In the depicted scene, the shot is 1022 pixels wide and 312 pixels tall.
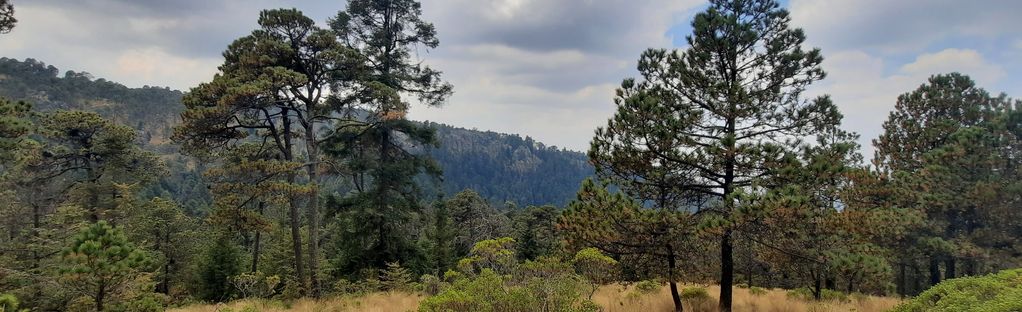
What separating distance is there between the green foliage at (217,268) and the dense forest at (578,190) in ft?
0.30

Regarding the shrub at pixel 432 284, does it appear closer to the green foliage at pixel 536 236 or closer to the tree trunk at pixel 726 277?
the tree trunk at pixel 726 277

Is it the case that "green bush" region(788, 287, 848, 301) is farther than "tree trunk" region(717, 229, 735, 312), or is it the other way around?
"green bush" region(788, 287, 848, 301)

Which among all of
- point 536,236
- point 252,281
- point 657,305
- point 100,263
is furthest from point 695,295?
point 536,236

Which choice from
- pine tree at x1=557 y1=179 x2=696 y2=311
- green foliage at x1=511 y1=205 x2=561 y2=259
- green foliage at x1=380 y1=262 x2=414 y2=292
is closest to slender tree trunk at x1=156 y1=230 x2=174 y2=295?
green foliage at x1=380 y1=262 x2=414 y2=292

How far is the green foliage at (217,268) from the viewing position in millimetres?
21422

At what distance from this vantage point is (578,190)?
823 cm

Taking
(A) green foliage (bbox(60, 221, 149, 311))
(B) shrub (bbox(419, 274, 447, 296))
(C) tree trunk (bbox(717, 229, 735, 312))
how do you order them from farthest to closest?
(B) shrub (bbox(419, 274, 447, 296)) → (C) tree trunk (bbox(717, 229, 735, 312)) → (A) green foliage (bbox(60, 221, 149, 311))

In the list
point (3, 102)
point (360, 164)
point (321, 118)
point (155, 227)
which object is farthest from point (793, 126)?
point (155, 227)

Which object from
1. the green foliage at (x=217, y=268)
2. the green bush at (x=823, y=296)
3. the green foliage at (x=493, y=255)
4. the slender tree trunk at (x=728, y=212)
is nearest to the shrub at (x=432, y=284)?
the green foliage at (x=493, y=255)

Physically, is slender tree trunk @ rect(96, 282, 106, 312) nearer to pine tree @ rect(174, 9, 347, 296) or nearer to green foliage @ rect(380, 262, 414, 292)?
pine tree @ rect(174, 9, 347, 296)

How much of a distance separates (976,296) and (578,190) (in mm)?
4967

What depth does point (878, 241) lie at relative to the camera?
59.7ft

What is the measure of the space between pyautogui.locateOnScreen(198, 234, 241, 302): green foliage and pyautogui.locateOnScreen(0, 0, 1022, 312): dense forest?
9cm

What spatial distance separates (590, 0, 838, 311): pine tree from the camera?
7.96m
